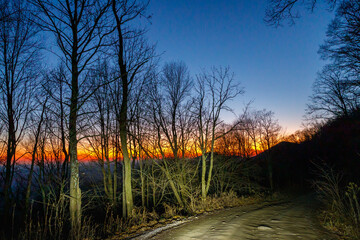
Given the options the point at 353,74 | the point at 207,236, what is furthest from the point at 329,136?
the point at 207,236

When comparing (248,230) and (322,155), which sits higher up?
(322,155)

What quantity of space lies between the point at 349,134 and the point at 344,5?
21.4m

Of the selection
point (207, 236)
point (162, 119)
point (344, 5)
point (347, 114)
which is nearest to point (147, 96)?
point (162, 119)

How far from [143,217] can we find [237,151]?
16.6 metres

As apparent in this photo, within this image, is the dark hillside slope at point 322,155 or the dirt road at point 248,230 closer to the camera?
the dirt road at point 248,230

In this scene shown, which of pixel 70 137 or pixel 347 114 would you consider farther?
pixel 347 114

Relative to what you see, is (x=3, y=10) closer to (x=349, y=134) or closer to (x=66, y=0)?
(x=66, y=0)

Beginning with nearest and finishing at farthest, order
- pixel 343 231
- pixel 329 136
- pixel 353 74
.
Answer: pixel 343 231, pixel 353 74, pixel 329 136

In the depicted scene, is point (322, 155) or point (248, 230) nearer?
point (248, 230)

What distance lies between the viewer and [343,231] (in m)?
6.32

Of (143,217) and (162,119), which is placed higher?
(162,119)

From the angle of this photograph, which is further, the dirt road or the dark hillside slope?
the dark hillside slope

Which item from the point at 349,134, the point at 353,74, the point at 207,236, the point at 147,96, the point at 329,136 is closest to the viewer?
the point at 207,236

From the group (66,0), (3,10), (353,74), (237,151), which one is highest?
(66,0)
